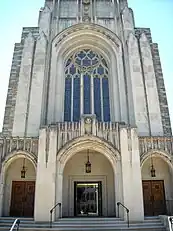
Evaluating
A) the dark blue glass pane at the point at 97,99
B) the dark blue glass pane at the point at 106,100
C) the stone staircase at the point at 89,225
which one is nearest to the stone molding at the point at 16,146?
the stone staircase at the point at 89,225

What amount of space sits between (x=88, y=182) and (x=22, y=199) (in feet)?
14.4

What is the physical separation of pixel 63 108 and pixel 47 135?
4512mm

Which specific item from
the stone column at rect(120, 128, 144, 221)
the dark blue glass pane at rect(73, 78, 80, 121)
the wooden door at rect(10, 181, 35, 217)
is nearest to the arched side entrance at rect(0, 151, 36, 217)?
the wooden door at rect(10, 181, 35, 217)

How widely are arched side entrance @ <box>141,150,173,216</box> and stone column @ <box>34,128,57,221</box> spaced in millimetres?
5417

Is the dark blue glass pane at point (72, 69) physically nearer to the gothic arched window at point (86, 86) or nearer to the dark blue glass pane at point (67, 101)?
the gothic arched window at point (86, 86)

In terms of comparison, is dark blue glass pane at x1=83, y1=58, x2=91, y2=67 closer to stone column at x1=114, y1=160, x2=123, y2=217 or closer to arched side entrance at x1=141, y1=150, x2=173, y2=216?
arched side entrance at x1=141, y1=150, x2=173, y2=216

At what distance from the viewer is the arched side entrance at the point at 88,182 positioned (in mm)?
13297

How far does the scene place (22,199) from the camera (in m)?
14.2

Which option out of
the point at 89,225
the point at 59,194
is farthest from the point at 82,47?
the point at 89,225

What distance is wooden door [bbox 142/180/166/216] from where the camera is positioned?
14039 mm

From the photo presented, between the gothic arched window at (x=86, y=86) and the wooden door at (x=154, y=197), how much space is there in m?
5.66

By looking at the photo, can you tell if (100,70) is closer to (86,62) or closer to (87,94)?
(86,62)

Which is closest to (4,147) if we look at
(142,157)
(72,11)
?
(142,157)

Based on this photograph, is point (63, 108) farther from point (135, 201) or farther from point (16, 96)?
point (135, 201)
